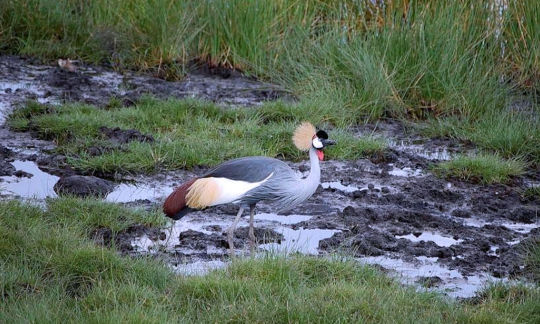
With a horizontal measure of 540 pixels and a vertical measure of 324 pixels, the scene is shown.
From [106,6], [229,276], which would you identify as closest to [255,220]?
[229,276]

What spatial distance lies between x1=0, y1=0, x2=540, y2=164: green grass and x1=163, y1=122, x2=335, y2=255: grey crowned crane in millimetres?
2982

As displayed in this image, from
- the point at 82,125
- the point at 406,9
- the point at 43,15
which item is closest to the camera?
the point at 82,125

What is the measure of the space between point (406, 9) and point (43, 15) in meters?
4.32

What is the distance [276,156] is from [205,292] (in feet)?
11.3

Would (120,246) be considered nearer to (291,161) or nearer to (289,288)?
(289,288)

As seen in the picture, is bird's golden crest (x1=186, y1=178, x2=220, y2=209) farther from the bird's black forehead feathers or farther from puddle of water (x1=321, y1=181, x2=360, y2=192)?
puddle of water (x1=321, y1=181, x2=360, y2=192)

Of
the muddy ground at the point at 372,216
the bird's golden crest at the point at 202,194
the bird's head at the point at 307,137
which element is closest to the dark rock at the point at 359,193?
the muddy ground at the point at 372,216

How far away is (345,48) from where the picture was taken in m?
10.2

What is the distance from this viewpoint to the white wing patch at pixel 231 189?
20.5 ft

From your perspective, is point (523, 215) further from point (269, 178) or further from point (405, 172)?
point (269, 178)

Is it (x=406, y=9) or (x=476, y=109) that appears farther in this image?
(x=406, y=9)

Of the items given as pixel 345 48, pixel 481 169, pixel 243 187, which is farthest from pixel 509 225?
pixel 345 48

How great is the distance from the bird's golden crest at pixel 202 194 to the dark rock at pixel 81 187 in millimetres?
1201

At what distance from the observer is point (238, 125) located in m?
9.09
